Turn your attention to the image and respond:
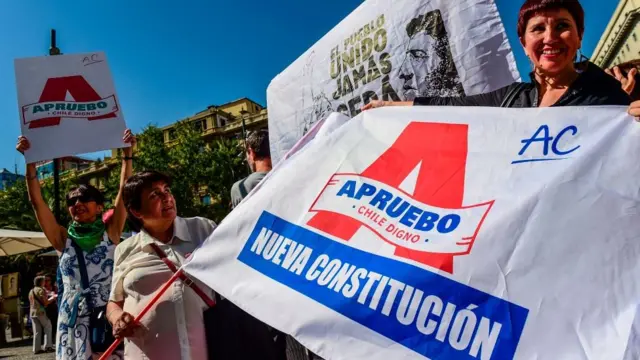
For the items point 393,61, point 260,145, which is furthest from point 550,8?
point 260,145

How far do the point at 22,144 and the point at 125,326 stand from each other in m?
1.98

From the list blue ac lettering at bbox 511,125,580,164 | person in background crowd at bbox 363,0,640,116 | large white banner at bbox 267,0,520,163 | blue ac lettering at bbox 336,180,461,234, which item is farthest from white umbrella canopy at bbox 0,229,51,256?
blue ac lettering at bbox 511,125,580,164

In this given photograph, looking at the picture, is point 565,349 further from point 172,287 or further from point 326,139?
point 172,287

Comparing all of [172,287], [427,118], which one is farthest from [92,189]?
[427,118]

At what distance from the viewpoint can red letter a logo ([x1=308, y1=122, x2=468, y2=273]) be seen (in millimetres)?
1441

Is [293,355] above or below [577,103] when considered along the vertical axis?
below

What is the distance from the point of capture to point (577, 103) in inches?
62.7

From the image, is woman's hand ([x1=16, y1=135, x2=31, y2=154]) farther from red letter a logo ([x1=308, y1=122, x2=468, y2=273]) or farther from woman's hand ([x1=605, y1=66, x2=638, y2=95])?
woman's hand ([x1=605, y1=66, x2=638, y2=95])

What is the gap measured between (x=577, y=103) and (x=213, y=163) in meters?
28.7

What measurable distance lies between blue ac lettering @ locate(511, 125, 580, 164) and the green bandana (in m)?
2.48

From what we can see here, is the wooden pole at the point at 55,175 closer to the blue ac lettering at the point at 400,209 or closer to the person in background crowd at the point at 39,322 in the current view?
the blue ac lettering at the point at 400,209

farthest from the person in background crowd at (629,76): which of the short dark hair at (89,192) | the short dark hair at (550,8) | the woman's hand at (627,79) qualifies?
the short dark hair at (89,192)

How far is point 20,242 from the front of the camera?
35.9 ft

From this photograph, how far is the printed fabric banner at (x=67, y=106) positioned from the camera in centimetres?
344
